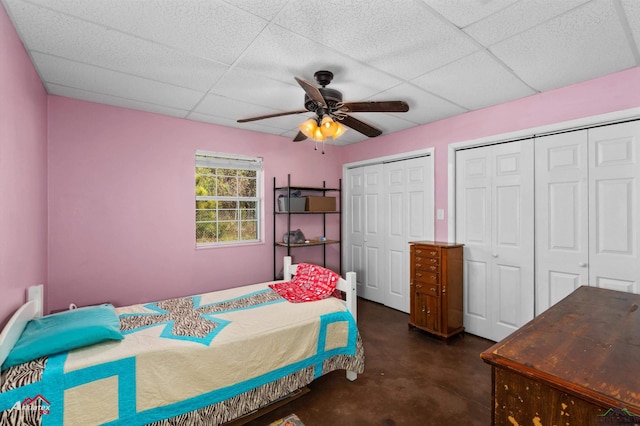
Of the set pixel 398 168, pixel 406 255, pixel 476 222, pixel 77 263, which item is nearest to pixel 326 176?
pixel 398 168

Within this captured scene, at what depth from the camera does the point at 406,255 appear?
4.12 meters

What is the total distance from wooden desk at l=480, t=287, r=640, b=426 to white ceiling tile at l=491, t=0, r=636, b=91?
169 cm

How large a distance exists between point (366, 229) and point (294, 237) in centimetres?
122

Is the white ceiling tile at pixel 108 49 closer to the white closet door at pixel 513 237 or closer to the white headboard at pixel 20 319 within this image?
the white headboard at pixel 20 319

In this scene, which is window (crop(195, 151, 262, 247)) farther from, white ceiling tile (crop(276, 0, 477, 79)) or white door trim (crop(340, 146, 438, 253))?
white ceiling tile (crop(276, 0, 477, 79))

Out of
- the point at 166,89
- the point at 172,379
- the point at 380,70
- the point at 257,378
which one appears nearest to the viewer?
the point at 172,379

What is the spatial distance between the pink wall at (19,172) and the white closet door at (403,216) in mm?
3808

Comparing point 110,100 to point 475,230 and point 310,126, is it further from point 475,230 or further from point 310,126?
point 475,230

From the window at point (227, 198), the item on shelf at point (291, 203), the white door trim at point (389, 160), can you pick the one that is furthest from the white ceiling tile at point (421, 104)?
the window at point (227, 198)

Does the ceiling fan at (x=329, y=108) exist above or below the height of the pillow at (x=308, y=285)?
above

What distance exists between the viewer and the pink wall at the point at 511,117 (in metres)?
2.40

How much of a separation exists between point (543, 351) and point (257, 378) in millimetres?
1648

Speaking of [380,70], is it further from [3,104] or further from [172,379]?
[172,379]

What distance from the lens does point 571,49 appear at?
2.04 m
